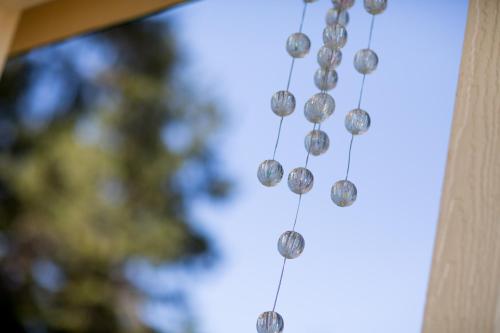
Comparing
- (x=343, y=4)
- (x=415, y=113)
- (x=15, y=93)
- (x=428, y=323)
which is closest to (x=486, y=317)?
(x=428, y=323)

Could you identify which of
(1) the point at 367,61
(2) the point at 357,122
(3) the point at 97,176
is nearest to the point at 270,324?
(2) the point at 357,122

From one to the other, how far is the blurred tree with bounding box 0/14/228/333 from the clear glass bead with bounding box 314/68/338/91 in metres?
3.36

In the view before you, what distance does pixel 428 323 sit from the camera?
95cm

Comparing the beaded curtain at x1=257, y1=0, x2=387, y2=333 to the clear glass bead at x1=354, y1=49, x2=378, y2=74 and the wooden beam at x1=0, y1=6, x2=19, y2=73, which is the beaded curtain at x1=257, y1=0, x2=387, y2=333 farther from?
the wooden beam at x1=0, y1=6, x2=19, y2=73

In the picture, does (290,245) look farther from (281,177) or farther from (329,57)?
(329,57)

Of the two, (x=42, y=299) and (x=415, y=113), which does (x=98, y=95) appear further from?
(x=415, y=113)

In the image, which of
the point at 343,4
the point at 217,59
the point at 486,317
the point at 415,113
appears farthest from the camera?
the point at 217,59

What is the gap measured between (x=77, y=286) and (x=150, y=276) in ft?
1.62

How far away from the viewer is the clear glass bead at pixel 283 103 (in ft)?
3.78

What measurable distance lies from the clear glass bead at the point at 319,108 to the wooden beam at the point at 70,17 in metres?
0.78

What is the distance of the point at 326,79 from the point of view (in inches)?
46.3

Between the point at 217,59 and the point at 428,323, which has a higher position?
the point at 217,59

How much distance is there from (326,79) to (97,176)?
367 cm

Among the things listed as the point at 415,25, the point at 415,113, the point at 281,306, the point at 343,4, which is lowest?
the point at 281,306
